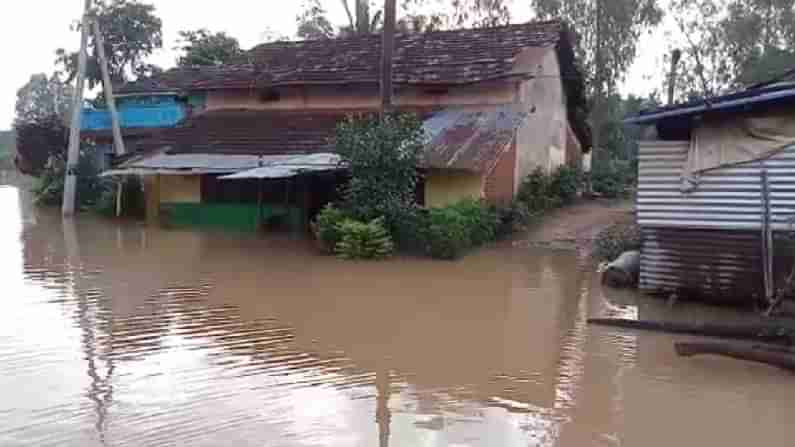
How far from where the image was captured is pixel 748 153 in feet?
29.1

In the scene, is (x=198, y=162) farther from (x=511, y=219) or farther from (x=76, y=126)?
(x=511, y=219)

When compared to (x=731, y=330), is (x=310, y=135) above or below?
above

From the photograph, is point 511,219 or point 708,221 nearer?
point 708,221

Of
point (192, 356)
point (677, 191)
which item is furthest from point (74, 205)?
point (677, 191)

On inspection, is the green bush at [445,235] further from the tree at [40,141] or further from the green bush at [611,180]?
the tree at [40,141]

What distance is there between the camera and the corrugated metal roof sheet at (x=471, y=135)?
52.4 feet

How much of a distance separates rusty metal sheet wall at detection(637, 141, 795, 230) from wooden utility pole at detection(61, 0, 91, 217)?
17316 millimetres

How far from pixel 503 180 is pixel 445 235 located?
183 inches

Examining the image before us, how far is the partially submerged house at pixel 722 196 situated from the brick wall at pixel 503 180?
24.4 feet

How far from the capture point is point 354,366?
7.03 meters

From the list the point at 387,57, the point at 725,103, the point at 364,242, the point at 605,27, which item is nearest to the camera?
the point at 725,103

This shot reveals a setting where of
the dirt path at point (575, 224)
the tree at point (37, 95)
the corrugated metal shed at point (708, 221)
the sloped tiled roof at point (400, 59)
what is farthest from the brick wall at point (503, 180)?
the tree at point (37, 95)

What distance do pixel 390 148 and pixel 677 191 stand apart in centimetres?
672

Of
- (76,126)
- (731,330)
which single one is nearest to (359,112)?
(76,126)
